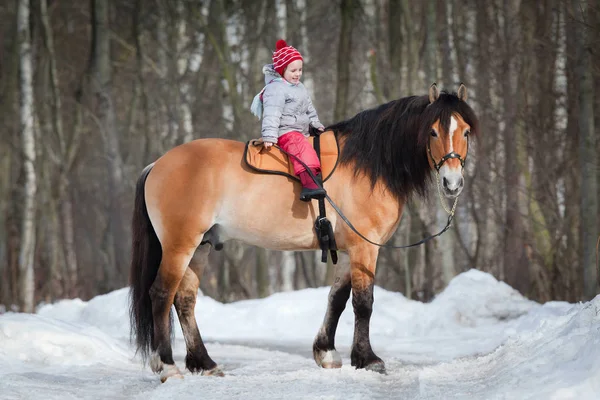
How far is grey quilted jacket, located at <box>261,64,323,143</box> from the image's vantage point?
797 cm

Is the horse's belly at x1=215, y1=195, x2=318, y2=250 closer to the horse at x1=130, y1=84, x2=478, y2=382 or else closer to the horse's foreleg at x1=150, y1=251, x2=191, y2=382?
the horse at x1=130, y1=84, x2=478, y2=382

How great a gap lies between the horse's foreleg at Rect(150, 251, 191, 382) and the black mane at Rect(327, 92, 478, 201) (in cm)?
173

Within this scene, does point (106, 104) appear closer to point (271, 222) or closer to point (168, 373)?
point (271, 222)

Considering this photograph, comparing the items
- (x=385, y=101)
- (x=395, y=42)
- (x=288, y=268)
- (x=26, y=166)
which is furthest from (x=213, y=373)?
(x=26, y=166)

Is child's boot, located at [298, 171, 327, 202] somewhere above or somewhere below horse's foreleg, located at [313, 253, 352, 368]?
above

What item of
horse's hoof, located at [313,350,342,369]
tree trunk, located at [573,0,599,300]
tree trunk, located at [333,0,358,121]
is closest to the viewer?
horse's hoof, located at [313,350,342,369]

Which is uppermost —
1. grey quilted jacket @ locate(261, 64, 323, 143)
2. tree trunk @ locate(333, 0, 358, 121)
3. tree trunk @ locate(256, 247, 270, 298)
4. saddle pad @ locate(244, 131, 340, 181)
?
tree trunk @ locate(333, 0, 358, 121)

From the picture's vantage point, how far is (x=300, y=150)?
7.96m

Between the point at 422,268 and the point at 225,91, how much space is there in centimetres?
626

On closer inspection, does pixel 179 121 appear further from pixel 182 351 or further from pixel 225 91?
pixel 182 351

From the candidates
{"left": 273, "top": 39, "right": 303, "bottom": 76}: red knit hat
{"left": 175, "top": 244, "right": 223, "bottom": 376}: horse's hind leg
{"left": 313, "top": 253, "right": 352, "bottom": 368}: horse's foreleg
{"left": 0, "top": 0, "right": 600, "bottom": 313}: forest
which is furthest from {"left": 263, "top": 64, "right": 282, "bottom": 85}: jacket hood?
{"left": 0, "top": 0, "right": 600, "bottom": 313}: forest

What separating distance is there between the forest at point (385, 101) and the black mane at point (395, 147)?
3.34ft

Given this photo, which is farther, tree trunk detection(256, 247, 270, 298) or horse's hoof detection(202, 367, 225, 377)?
tree trunk detection(256, 247, 270, 298)

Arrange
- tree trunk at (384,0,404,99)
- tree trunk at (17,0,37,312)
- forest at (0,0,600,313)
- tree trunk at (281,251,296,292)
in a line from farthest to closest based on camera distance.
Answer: tree trunk at (281,251,296,292) < tree trunk at (17,0,37,312) < tree trunk at (384,0,404,99) < forest at (0,0,600,313)
